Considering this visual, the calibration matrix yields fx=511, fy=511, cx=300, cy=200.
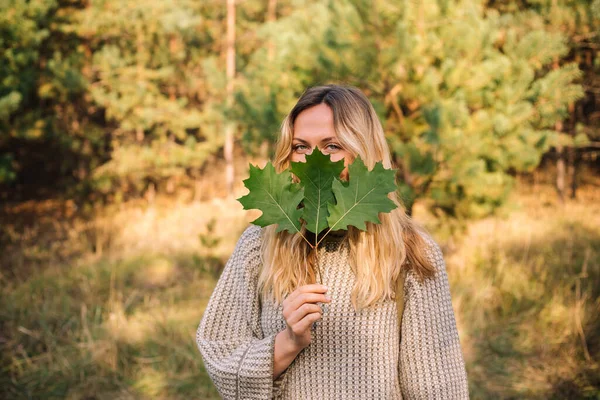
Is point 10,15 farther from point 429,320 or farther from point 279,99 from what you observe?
point 429,320

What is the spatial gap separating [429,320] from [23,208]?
14.3 m

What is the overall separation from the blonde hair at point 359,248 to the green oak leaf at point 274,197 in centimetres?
22

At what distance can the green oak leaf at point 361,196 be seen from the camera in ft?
4.33

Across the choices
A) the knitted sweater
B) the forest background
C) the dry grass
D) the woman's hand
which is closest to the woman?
the knitted sweater

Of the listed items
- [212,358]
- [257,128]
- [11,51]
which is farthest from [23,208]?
[212,358]

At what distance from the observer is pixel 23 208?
533 inches

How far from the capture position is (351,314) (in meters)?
1.55

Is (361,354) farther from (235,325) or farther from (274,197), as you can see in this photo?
(274,197)

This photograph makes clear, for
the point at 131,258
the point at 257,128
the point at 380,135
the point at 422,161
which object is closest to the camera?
the point at 380,135

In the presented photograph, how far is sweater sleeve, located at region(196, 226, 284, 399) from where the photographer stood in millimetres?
1571

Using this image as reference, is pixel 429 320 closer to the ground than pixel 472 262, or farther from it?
farther from it

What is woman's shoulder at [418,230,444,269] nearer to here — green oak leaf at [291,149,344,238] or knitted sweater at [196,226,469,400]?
knitted sweater at [196,226,469,400]

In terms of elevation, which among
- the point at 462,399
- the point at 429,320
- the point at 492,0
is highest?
the point at 492,0

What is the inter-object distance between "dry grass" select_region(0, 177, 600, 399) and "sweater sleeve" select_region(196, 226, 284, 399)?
2339 mm
